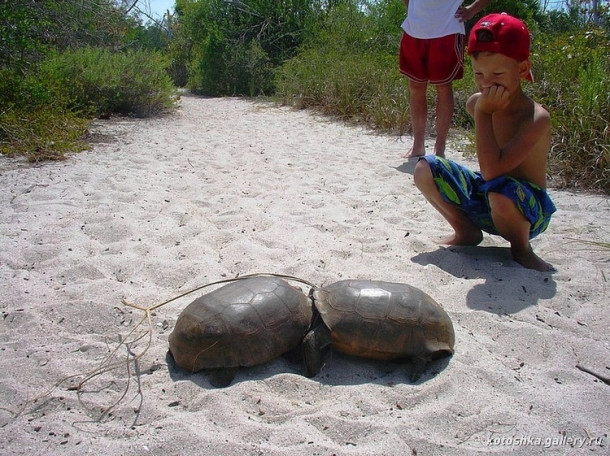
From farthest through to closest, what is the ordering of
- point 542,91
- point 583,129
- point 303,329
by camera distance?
point 542,91 → point 583,129 → point 303,329

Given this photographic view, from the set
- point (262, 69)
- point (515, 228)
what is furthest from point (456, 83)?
point (262, 69)

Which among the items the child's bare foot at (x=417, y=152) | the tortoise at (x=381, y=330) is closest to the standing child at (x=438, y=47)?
the child's bare foot at (x=417, y=152)

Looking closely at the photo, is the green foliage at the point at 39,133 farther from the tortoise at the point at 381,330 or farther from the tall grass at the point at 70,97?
the tortoise at the point at 381,330

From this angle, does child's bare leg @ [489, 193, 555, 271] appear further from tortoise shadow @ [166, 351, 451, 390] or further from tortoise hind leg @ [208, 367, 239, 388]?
tortoise hind leg @ [208, 367, 239, 388]

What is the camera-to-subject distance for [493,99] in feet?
8.89

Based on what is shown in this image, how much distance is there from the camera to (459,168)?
312 cm

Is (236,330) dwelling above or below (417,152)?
below

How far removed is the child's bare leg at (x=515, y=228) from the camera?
278cm

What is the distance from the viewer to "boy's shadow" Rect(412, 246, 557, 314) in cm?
261

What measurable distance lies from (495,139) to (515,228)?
488mm

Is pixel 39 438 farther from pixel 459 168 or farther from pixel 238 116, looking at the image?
pixel 238 116

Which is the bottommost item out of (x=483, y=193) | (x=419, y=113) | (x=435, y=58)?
(x=483, y=193)

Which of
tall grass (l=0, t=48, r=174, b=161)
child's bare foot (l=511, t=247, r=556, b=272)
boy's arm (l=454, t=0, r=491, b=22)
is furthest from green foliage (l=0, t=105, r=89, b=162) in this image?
child's bare foot (l=511, t=247, r=556, b=272)

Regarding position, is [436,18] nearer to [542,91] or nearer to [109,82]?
[542,91]
